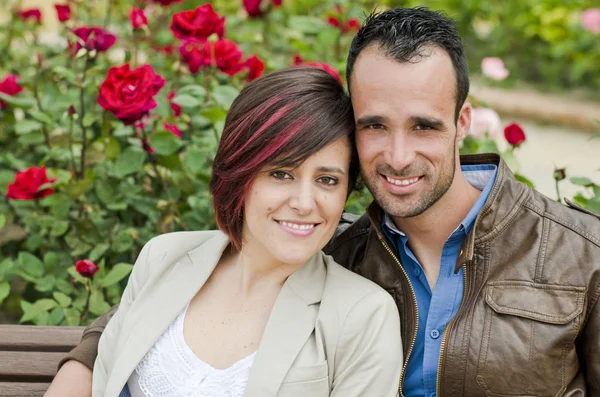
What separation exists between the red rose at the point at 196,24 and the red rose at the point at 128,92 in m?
0.32

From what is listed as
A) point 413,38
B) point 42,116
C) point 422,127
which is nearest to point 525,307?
point 422,127

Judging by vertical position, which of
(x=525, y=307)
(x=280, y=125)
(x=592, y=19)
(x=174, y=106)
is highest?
(x=592, y=19)

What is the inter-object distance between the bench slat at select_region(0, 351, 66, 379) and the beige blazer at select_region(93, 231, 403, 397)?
30 cm

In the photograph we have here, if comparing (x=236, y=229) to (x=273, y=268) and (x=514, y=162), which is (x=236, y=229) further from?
(x=514, y=162)

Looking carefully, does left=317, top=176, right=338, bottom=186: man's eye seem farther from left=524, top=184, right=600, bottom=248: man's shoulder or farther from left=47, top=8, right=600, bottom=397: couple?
left=524, top=184, right=600, bottom=248: man's shoulder

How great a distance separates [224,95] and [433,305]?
1324 millimetres

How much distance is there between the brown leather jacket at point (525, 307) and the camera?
2.22 meters

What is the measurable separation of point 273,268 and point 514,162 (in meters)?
1.24

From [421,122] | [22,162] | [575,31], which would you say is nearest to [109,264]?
[22,162]

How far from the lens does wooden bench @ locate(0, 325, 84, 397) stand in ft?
8.50

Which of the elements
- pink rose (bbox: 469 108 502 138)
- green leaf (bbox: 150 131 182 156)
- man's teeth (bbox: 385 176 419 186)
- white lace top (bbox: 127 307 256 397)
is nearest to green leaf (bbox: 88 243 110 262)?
green leaf (bbox: 150 131 182 156)

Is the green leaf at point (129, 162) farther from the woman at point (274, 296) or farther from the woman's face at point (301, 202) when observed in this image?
the woman's face at point (301, 202)

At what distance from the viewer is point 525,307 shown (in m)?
2.23

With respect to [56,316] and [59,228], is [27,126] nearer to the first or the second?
[59,228]
